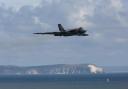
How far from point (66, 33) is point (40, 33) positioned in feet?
9.75

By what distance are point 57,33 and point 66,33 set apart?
99 centimetres

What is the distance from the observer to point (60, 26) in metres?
55.4

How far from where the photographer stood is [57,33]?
54.2 m

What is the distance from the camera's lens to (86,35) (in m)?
51.8

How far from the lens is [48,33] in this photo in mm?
52625

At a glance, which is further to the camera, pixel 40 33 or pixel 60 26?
pixel 60 26

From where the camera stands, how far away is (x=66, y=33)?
53.6 meters

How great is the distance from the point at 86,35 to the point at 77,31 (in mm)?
1211

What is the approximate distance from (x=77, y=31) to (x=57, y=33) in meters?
2.39

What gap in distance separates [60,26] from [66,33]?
1.97 meters

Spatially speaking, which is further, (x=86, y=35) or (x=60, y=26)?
(x=60, y=26)

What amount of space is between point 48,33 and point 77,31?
2.64m
